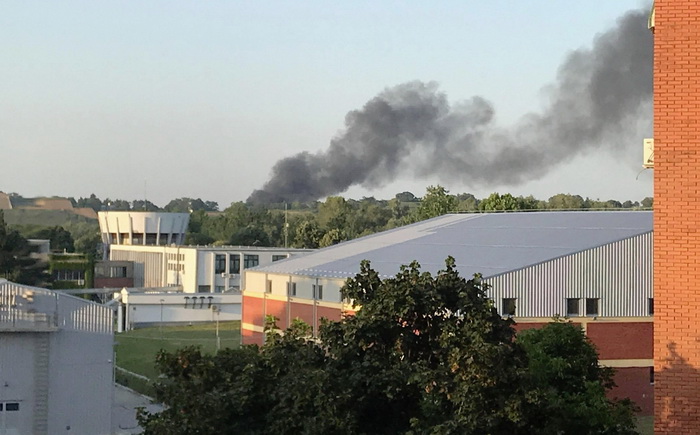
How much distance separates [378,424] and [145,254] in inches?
3391

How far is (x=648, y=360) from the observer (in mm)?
38125

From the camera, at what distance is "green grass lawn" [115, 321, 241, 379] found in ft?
173

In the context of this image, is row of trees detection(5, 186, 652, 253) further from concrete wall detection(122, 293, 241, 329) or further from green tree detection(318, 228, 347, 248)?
concrete wall detection(122, 293, 241, 329)

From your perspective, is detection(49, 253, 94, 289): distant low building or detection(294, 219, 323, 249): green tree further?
detection(294, 219, 323, 249): green tree

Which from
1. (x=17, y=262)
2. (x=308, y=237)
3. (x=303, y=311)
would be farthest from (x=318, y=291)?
(x=308, y=237)

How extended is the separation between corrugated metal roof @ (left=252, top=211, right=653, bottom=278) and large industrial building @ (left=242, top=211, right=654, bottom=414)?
7 centimetres

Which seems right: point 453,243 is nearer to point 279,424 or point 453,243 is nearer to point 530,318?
point 530,318

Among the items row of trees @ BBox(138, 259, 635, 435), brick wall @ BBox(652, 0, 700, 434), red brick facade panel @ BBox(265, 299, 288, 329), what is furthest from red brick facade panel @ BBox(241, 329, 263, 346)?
brick wall @ BBox(652, 0, 700, 434)

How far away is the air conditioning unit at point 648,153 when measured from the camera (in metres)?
15.4

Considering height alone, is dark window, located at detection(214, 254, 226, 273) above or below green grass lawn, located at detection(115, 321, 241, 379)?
above

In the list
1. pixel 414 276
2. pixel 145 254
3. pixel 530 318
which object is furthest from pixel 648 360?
pixel 145 254

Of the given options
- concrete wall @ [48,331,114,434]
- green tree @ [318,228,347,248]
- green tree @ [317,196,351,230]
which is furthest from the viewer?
green tree @ [317,196,351,230]

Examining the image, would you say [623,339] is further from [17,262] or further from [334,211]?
[334,211]

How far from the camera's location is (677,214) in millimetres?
14836
